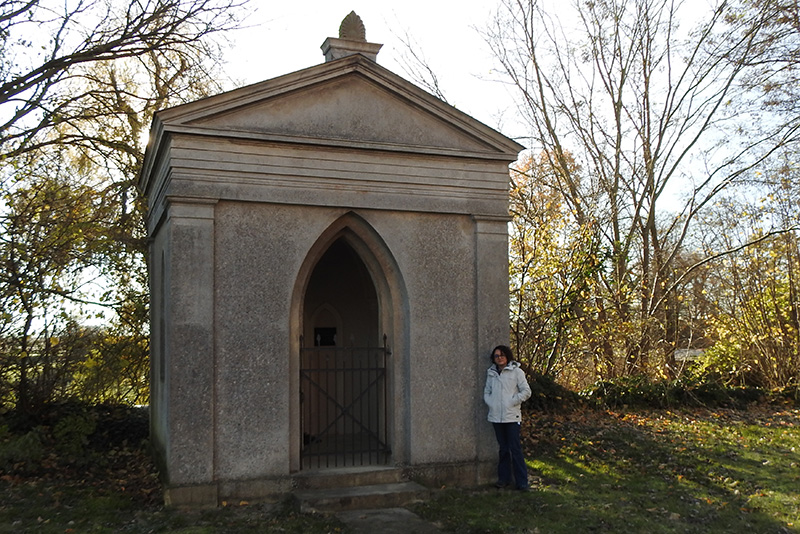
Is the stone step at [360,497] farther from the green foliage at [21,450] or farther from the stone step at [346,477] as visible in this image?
the green foliage at [21,450]

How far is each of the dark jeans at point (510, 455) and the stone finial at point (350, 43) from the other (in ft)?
14.4

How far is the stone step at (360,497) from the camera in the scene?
6.71 metres

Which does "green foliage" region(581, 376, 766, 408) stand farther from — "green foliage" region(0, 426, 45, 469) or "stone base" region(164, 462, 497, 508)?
"green foliage" region(0, 426, 45, 469)

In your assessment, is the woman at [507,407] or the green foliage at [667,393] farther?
the green foliage at [667,393]

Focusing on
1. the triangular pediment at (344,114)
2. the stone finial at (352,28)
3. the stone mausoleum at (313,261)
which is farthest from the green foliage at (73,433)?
the stone finial at (352,28)

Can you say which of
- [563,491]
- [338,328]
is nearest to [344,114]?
[338,328]

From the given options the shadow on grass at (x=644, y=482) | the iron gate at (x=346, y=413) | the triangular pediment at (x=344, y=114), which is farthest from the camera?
the iron gate at (x=346, y=413)

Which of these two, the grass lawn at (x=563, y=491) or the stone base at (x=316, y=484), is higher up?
the stone base at (x=316, y=484)

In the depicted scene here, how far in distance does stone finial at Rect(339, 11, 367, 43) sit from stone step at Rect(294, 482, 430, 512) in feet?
16.3

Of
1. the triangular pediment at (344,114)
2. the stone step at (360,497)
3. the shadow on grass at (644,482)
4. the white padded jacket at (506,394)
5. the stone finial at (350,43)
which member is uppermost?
the stone finial at (350,43)

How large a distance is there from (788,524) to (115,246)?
983 centimetres

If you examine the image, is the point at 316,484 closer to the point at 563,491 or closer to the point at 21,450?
the point at 563,491

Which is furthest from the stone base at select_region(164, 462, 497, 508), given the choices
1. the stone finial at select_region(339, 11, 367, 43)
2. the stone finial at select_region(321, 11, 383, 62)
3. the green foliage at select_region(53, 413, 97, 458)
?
the stone finial at select_region(339, 11, 367, 43)

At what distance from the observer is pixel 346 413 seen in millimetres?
7973
